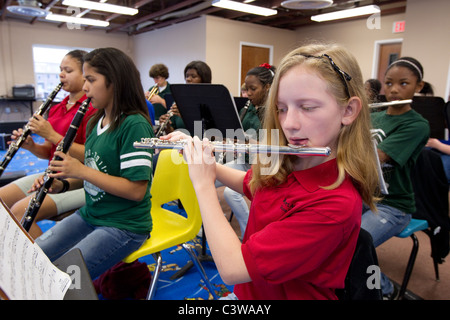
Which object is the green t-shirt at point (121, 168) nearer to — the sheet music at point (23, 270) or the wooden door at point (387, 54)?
the sheet music at point (23, 270)

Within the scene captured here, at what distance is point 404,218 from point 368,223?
233 millimetres

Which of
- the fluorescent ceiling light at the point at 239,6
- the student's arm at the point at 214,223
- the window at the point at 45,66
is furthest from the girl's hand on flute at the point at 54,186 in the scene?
the window at the point at 45,66

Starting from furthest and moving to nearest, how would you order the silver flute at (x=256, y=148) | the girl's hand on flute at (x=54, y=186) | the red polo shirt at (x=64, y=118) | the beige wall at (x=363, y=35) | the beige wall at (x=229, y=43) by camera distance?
the beige wall at (x=229, y=43) < the beige wall at (x=363, y=35) < the red polo shirt at (x=64, y=118) < the girl's hand on flute at (x=54, y=186) < the silver flute at (x=256, y=148)

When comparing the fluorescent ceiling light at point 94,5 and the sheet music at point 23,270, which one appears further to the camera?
the fluorescent ceiling light at point 94,5

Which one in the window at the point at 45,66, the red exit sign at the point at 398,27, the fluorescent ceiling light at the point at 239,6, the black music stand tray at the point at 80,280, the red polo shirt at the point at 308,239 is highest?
the fluorescent ceiling light at the point at 239,6

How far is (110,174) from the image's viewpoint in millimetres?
1399

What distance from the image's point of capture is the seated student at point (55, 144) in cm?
169

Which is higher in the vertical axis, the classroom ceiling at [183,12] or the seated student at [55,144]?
the classroom ceiling at [183,12]

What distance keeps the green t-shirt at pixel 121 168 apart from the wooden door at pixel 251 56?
6.93 meters

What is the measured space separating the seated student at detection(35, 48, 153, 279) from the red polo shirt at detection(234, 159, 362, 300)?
77 centimetres

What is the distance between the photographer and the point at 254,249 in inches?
28.1

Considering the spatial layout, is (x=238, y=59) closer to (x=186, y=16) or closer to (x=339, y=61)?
(x=186, y=16)

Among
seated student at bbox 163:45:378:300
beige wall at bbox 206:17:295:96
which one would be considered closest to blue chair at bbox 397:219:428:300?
seated student at bbox 163:45:378:300
